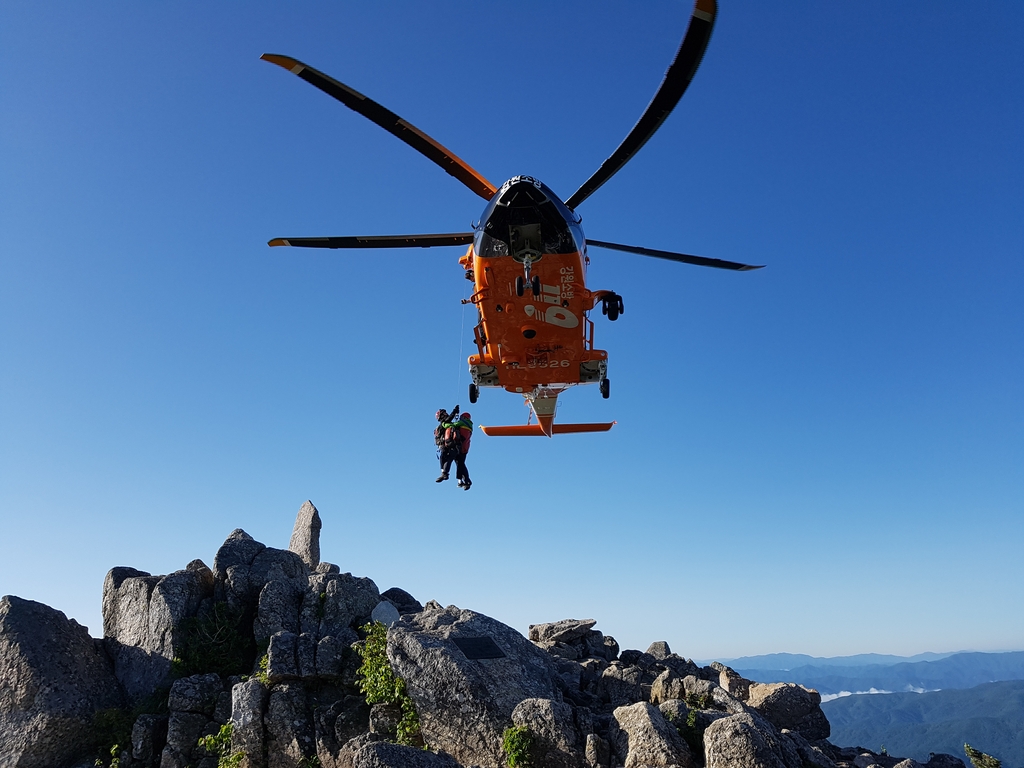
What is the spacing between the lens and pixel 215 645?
61.0 ft

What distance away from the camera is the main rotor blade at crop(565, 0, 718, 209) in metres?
9.38

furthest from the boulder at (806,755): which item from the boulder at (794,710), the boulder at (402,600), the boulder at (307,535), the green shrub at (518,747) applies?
the boulder at (307,535)

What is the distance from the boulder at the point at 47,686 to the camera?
16.4 m

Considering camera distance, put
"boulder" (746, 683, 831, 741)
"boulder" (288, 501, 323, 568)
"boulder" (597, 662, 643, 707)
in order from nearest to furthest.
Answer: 1. "boulder" (597, 662, 643, 707)
2. "boulder" (746, 683, 831, 741)
3. "boulder" (288, 501, 323, 568)

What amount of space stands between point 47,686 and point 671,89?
2219 centimetres

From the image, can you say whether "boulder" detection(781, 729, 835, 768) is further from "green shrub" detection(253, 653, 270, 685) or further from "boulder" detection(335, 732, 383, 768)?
"green shrub" detection(253, 653, 270, 685)

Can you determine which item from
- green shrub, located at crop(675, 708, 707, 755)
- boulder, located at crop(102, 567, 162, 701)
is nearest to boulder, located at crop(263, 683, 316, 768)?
boulder, located at crop(102, 567, 162, 701)

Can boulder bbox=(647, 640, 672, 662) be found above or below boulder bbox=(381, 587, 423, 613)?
below

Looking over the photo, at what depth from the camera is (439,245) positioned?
15367mm

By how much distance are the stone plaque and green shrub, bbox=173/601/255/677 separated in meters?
7.65

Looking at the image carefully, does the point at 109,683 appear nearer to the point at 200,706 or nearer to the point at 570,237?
the point at 200,706

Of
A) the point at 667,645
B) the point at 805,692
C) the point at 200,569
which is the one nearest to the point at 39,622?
the point at 200,569

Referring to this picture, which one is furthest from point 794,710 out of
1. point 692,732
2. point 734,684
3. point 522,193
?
point 522,193

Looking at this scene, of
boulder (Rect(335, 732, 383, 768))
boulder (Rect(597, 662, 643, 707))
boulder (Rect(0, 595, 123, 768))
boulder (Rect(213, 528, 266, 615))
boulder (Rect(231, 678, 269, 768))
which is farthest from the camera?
boulder (Rect(213, 528, 266, 615))
